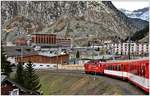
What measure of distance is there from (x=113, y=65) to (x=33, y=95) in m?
15.5

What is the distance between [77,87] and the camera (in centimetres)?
4481

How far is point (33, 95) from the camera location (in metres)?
31.5

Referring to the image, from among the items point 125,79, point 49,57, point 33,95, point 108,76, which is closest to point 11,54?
point 49,57

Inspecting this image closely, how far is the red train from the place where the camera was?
1034 inches

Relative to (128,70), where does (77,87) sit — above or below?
below

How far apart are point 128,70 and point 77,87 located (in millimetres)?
8604

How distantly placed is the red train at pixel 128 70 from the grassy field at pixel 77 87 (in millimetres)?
1658

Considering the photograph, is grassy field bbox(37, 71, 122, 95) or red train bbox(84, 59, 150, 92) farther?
grassy field bbox(37, 71, 122, 95)

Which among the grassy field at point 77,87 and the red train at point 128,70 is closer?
the red train at point 128,70

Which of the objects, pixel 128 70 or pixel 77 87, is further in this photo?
pixel 77 87

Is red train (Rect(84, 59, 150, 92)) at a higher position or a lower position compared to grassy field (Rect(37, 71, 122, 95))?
higher

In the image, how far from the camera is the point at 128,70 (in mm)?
37688

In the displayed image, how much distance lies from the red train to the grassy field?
166cm

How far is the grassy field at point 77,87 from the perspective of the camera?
3716cm
